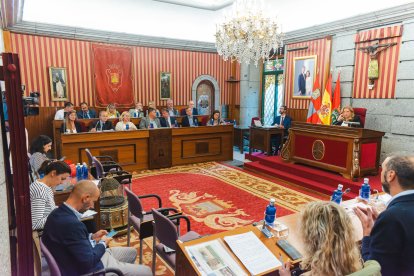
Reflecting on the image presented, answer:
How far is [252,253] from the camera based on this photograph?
2074 millimetres

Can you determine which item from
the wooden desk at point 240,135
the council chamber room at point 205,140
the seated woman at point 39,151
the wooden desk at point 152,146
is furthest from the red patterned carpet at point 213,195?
the wooden desk at point 240,135

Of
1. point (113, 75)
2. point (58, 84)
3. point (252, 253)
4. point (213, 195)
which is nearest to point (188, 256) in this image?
point (252, 253)

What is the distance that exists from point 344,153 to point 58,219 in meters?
5.11

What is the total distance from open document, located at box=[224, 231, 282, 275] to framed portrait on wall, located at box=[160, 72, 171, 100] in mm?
8545

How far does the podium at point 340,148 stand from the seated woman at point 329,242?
4.39 metres

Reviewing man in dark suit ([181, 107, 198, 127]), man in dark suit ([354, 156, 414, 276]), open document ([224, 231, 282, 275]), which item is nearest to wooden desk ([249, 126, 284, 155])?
man in dark suit ([181, 107, 198, 127])

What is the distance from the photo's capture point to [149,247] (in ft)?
12.5

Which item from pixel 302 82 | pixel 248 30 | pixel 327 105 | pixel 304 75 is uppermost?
pixel 248 30

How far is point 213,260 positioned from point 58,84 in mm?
8198

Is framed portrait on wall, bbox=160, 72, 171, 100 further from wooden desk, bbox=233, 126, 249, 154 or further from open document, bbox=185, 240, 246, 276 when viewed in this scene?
open document, bbox=185, 240, 246, 276

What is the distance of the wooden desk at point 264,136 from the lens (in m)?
8.20

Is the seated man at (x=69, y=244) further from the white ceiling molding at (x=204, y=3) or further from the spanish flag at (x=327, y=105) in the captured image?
the white ceiling molding at (x=204, y=3)

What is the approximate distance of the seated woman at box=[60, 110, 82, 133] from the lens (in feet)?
22.2

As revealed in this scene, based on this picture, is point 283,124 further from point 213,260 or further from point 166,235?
point 213,260
